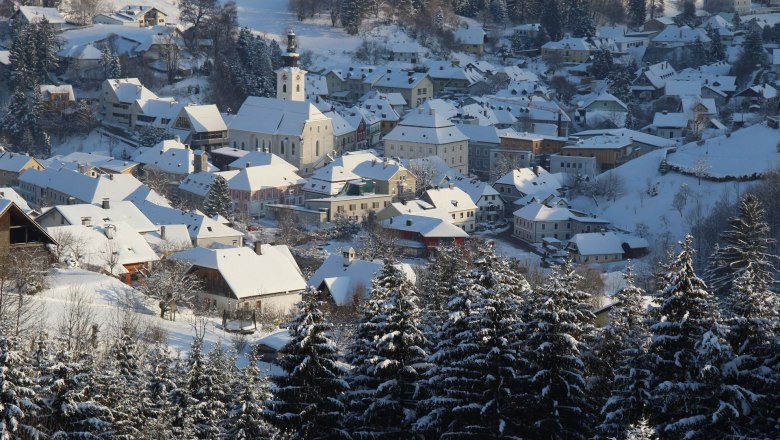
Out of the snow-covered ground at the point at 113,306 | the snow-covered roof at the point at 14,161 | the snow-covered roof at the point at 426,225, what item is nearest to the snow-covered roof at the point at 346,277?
the snow-covered ground at the point at 113,306

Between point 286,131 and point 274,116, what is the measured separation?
6.12 feet

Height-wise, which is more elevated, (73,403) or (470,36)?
(73,403)

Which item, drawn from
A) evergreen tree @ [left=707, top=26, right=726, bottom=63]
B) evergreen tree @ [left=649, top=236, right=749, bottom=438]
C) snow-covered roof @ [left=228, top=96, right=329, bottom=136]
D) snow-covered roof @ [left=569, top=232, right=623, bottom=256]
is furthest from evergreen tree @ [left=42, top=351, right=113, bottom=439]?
evergreen tree @ [left=707, top=26, right=726, bottom=63]

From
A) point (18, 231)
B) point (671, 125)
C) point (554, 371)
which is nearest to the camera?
point (554, 371)

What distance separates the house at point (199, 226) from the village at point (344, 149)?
4.1 inches

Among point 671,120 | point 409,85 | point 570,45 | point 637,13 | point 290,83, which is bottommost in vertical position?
point 671,120

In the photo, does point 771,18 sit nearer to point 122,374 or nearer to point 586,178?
point 586,178

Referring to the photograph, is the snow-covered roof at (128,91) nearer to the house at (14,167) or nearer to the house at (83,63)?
the house at (83,63)

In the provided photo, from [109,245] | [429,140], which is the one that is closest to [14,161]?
[429,140]

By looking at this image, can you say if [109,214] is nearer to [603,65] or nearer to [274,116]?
[274,116]

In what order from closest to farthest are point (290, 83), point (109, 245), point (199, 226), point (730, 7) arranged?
point (109, 245) < point (199, 226) < point (290, 83) < point (730, 7)

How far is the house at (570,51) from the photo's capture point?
290 feet

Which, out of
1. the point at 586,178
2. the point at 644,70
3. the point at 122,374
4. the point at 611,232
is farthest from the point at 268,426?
the point at 644,70

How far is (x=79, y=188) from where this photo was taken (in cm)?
5388
